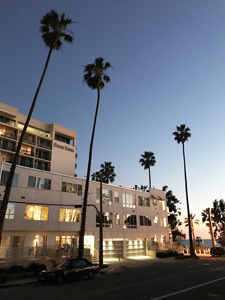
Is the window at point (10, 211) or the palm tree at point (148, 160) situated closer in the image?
the window at point (10, 211)

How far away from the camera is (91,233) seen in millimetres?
33375

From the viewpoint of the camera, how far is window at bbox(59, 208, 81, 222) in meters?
31.3

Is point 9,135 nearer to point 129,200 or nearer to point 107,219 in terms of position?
point 107,219

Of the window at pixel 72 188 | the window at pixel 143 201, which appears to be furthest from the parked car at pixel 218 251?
the window at pixel 72 188

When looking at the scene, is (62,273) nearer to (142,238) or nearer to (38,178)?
(38,178)

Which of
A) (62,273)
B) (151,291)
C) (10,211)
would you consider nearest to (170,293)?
(151,291)

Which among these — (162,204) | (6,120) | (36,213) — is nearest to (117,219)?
(36,213)

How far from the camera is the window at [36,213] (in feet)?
93.8

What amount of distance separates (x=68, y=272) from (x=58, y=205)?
14.2m

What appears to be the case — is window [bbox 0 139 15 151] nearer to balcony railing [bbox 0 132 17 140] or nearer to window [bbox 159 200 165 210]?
balcony railing [bbox 0 132 17 140]

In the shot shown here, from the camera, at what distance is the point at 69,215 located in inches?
1261

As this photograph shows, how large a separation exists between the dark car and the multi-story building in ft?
25.3

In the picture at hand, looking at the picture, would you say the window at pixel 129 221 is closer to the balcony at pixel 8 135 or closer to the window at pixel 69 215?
the window at pixel 69 215

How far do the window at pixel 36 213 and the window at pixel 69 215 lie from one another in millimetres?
2133
